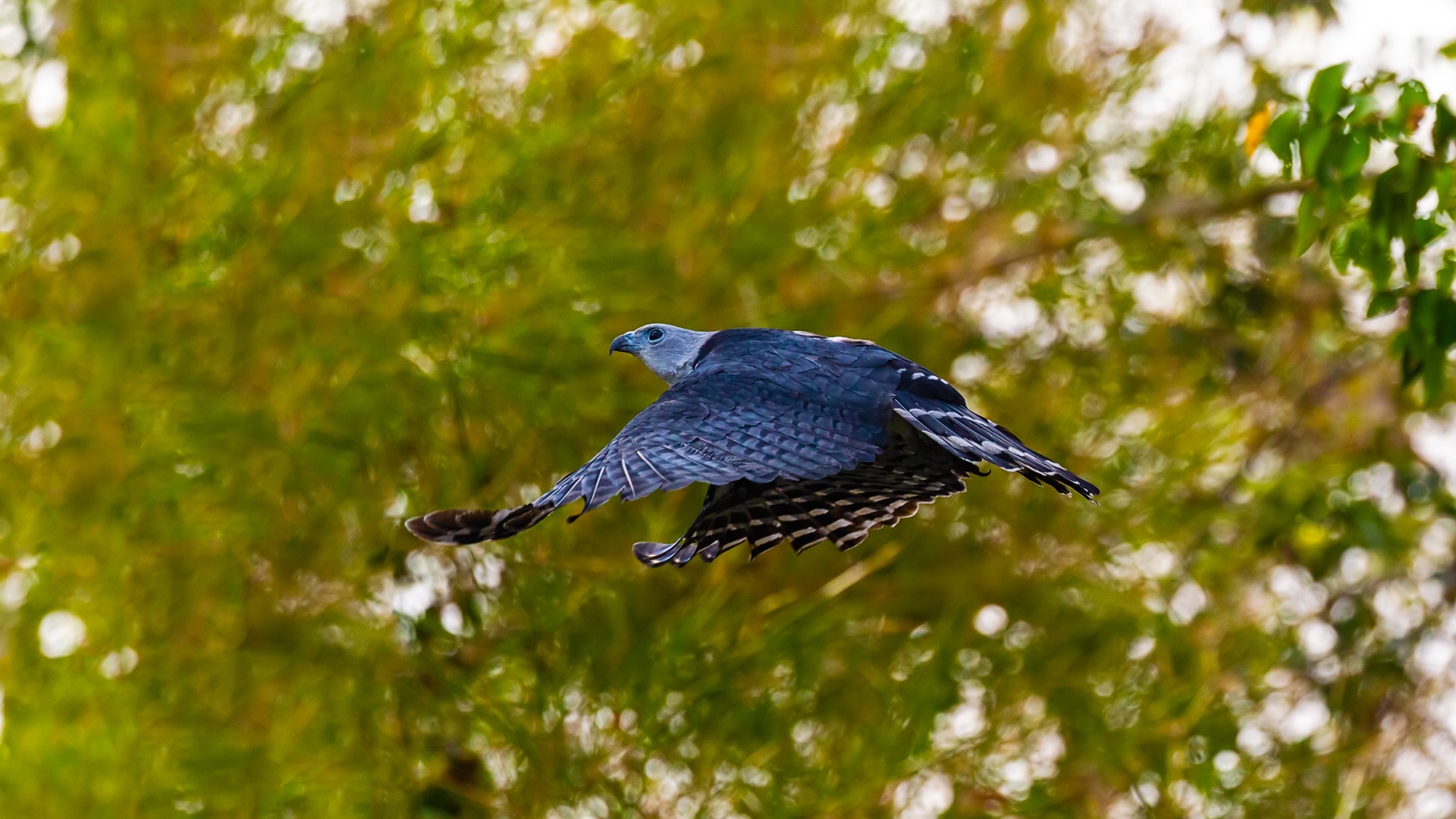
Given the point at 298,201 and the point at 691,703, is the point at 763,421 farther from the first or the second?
the point at 298,201

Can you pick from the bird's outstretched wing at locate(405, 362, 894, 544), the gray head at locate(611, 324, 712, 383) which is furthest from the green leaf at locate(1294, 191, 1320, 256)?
the gray head at locate(611, 324, 712, 383)

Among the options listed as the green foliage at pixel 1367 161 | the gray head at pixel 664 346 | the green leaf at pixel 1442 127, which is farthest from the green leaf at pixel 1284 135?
the gray head at pixel 664 346

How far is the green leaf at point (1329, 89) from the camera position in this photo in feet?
8.36

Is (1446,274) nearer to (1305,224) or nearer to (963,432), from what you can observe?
(1305,224)

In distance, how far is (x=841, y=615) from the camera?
5.35 meters

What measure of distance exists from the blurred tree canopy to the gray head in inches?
61.4

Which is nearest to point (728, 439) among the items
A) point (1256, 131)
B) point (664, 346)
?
point (664, 346)

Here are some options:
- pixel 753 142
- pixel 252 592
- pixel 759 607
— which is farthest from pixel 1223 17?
pixel 252 592

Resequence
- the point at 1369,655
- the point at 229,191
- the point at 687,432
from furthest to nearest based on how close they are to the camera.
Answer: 1. the point at 1369,655
2. the point at 229,191
3. the point at 687,432

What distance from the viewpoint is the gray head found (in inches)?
136

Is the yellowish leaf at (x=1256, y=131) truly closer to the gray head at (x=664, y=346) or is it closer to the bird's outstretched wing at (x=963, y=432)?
the bird's outstretched wing at (x=963, y=432)

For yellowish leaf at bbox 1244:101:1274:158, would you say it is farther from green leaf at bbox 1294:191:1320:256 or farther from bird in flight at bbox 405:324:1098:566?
bird in flight at bbox 405:324:1098:566

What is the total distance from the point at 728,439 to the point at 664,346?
3.20 ft

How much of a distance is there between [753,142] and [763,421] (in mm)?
3120
